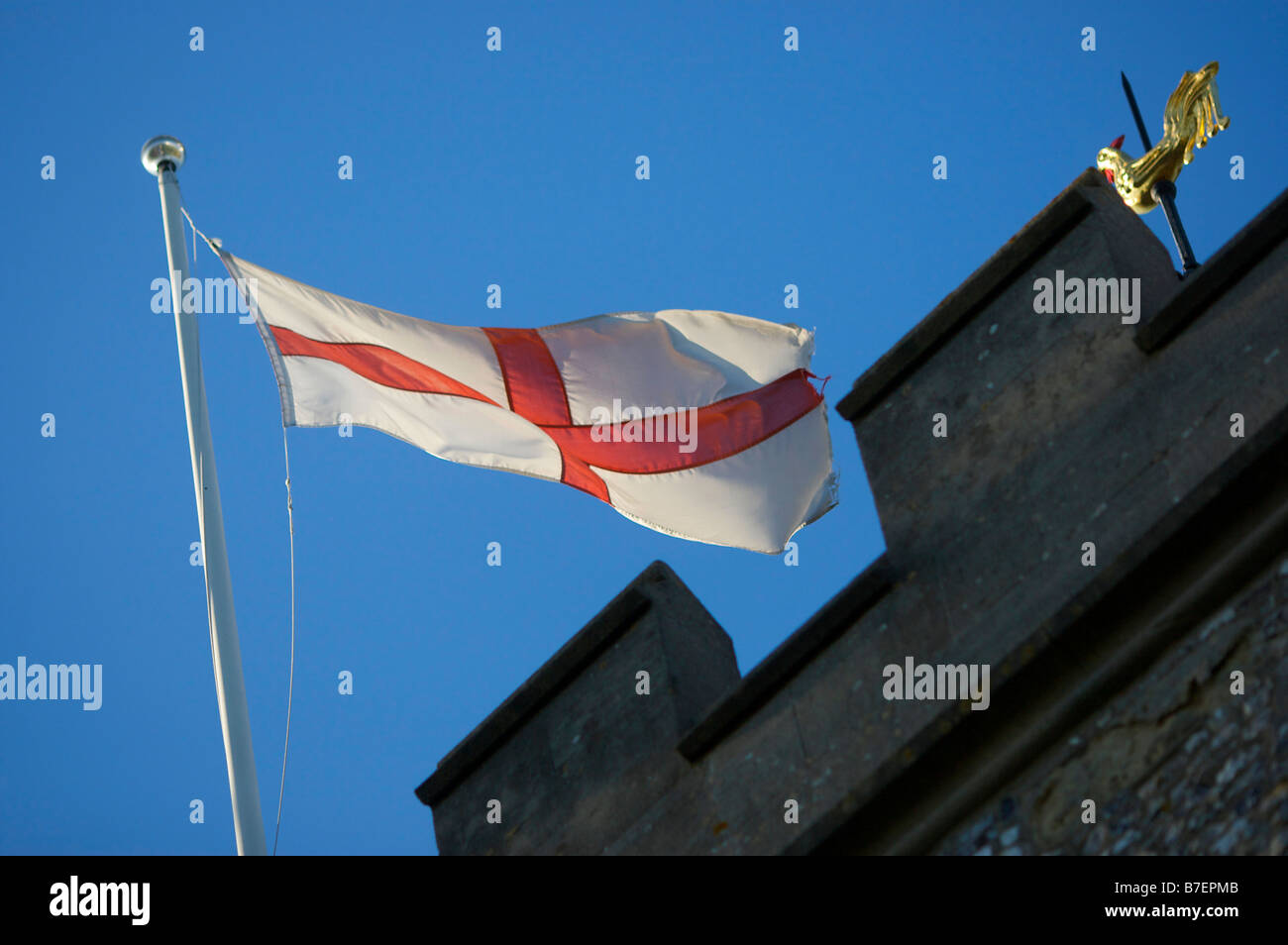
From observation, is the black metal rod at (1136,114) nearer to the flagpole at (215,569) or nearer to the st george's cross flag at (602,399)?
the st george's cross flag at (602,399)

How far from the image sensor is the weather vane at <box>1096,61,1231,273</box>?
9.88 metres

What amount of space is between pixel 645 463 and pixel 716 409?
0.66 m

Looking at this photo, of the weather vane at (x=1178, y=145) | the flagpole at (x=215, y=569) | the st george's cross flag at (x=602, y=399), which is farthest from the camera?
the weather vane at (x=1178, y=145)

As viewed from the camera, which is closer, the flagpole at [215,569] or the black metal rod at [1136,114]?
the flagpole at [215,569]

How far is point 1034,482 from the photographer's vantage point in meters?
4.75

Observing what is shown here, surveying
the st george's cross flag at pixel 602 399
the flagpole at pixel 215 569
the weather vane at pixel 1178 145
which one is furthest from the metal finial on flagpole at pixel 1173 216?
the flagpole at pixel 215 569

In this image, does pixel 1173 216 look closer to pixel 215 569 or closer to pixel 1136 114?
pixel 1136 114

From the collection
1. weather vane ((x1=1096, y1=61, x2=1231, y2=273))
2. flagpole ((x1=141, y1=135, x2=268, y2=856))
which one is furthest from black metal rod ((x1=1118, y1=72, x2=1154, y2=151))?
flagpole ((x1=141, y1=135, x2=268, y2=856))

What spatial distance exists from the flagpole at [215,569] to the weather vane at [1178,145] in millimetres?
5850

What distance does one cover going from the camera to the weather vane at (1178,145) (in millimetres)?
9875

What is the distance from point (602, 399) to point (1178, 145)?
162 inches

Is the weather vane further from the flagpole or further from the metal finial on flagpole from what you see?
the flagpole
